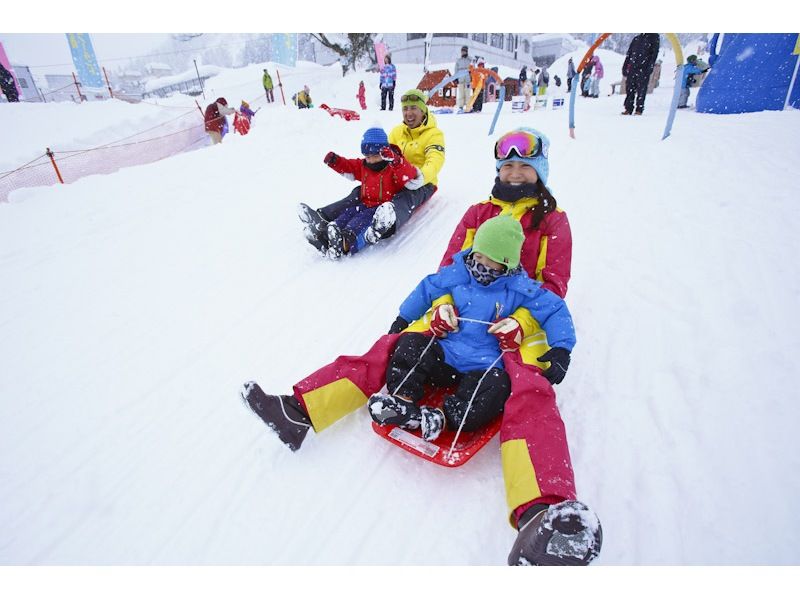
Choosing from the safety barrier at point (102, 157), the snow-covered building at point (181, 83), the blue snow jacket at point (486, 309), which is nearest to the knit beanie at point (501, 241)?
the blue snow jacket at point (486, 309)

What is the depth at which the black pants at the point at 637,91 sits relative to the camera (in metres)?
6.89

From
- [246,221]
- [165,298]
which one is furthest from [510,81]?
[165,298]

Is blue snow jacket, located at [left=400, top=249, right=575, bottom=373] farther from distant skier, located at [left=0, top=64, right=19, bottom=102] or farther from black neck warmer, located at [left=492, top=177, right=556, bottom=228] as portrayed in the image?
distant skier, located at [left=0, top=64, right=19, bottom=102]

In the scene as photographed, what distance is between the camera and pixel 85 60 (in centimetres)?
1855

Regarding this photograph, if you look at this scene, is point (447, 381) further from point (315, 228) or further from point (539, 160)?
point (315, 228)

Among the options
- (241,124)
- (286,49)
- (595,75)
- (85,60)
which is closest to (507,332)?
(241,124)

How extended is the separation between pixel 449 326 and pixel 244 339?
4.84 feet

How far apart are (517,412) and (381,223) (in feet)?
7.62

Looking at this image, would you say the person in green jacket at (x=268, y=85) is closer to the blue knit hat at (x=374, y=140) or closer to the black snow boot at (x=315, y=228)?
the blue knit hat at (x=374, y=140)

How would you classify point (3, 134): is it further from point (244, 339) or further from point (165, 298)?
point (244, 339)

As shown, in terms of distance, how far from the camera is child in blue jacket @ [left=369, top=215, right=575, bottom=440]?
174 cm

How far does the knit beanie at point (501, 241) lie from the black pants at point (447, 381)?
52 centimetres

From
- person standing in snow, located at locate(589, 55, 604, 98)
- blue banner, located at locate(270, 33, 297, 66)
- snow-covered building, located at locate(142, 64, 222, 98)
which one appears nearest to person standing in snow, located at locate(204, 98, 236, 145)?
person standing in snow, located at locate(589, 55, 604, 98)

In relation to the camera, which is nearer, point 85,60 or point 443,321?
point 443,321
